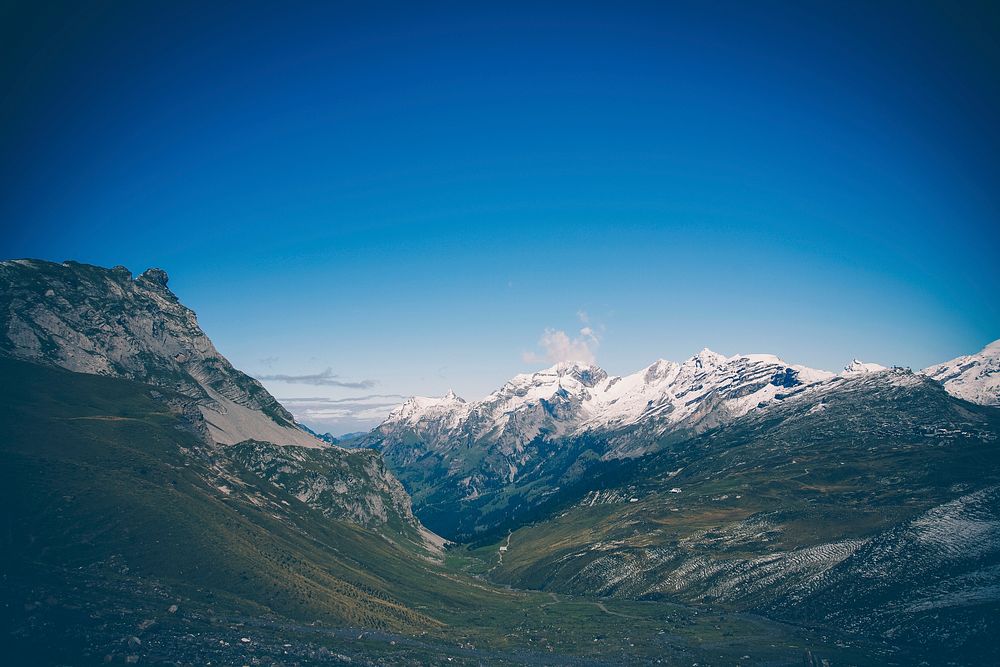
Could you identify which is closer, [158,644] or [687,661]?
[158,644]

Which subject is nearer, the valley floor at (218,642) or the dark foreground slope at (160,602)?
the valley floor at (218,642)

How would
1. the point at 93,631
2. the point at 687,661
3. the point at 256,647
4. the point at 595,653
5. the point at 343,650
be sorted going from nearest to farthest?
1. the point at 93,631
2. the point at 256,647
3. the point at 343,650
4. the point at 687,661
5. the point at 595,653

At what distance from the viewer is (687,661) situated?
595 feet

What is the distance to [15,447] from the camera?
19488cm

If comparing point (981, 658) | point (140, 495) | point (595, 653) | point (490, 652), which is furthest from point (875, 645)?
point (140, 495)

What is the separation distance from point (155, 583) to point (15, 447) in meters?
84.4

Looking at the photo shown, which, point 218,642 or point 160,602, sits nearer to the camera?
point 218,642

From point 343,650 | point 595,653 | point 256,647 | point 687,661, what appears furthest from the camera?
→ point 595,653

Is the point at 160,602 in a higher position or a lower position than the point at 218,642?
higher

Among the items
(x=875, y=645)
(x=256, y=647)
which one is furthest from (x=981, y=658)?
(x=256, y=647)

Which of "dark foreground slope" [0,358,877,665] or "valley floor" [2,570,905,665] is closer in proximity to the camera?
"valley floor" [2,570,905,665]

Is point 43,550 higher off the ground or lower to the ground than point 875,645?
lower

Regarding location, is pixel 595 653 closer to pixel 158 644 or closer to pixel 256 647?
pixel 256 647

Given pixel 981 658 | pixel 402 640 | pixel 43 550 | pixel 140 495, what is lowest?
pixel 402 640
